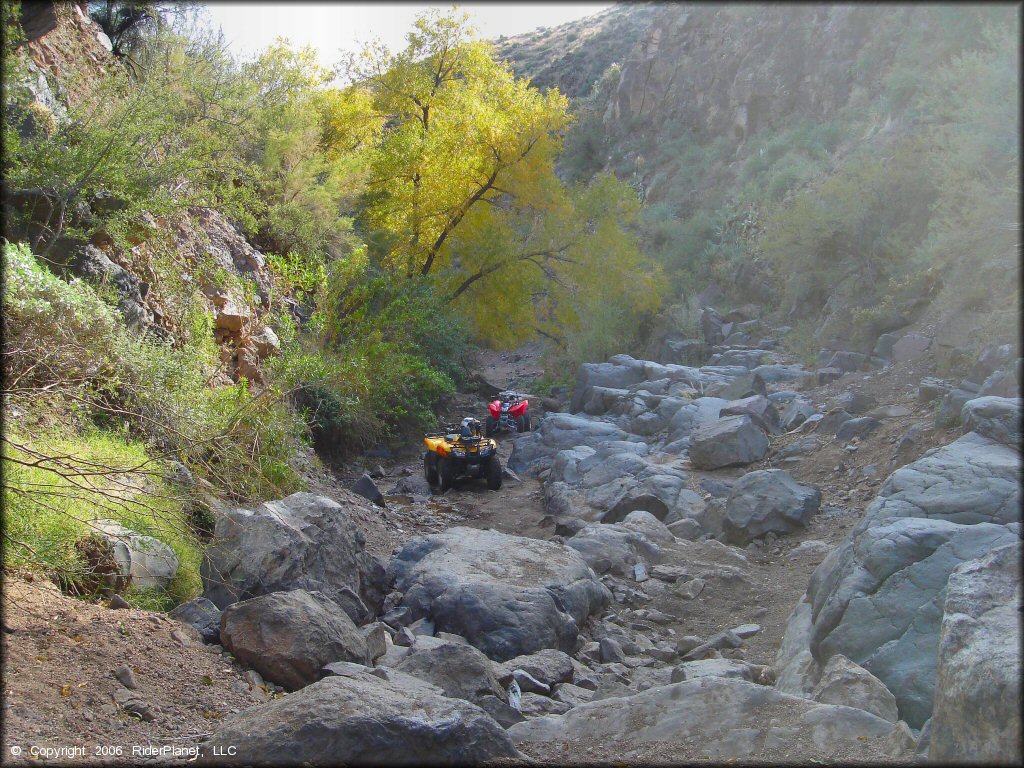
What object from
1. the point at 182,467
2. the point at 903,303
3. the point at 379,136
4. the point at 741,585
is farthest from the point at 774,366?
the point at 182,467

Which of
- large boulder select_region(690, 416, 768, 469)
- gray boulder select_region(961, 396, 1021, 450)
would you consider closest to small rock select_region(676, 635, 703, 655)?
gray boulder select_region(961, 396, 1021, 450)

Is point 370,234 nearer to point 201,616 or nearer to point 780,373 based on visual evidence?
point 780,373

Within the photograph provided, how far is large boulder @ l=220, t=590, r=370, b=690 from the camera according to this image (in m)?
4.93

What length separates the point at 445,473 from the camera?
41.8ft

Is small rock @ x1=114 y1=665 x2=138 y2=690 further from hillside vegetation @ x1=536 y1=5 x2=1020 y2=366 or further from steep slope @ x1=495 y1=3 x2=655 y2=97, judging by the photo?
steep slope @ x1=495 y1=3 x2=655 y2=97

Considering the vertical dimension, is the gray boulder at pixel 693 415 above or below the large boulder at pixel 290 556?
below

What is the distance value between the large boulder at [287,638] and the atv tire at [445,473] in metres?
7.38

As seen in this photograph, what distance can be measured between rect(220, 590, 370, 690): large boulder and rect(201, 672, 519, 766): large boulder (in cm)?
97

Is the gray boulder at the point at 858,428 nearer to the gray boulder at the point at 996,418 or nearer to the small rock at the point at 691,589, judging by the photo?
the gray boulder at the point at 996,418

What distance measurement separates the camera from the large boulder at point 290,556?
5.97 m

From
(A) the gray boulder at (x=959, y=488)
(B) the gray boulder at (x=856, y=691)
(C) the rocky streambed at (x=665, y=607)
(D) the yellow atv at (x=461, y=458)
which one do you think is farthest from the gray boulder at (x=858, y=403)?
(B) the gray boulder at (x=856, y=691)

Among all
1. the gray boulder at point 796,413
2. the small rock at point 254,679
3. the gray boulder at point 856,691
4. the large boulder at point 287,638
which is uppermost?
the large boulder at point 287,638

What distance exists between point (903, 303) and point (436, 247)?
411 inches

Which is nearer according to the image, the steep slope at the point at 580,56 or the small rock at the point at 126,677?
the small rock at the point at 126,677
